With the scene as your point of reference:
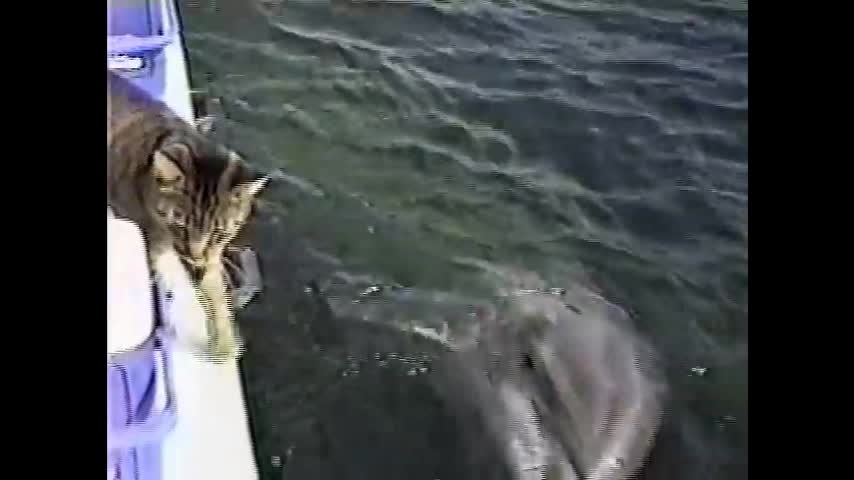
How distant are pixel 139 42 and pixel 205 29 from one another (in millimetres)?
62

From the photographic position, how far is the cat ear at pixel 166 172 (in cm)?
72

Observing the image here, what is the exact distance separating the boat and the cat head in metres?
0.02

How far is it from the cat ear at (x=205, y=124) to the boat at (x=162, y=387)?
103 millimetres

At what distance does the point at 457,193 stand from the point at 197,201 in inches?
9.0

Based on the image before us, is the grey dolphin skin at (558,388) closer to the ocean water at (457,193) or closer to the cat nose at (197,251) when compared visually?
the ocean water at (457,193)

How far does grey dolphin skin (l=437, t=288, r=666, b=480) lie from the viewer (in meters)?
0.71

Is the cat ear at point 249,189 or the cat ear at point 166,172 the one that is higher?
the cat ear at point 166,172

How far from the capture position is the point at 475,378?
2.37 ft

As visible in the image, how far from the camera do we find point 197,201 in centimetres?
72

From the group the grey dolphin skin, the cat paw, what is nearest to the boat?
the cat paw

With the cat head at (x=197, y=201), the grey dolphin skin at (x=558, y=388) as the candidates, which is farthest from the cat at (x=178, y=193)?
the grey dolphin skin at (x=558, y=388)
